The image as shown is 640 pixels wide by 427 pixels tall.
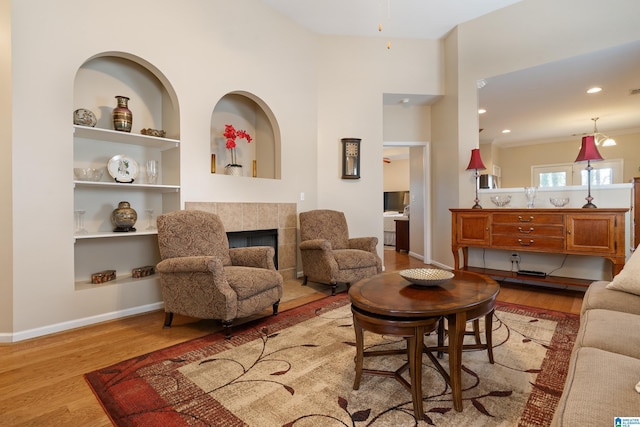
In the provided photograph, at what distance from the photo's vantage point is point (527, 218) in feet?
11.6

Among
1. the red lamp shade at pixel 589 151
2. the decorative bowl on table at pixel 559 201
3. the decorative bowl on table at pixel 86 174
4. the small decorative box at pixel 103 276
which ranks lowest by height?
the small decorative box at pixel 103 276

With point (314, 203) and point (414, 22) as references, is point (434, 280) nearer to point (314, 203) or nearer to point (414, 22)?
point (314, 203)

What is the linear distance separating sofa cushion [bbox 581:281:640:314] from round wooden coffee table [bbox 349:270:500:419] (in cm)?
47

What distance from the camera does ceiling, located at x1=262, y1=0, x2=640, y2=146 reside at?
159 inches

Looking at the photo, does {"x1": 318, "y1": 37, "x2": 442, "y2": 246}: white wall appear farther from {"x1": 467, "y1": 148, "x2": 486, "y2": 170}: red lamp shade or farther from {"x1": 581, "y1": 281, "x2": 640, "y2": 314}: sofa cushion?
{"x1": 581, "y1": 281, "x2": 640, "y2": 314}: sofa cushion

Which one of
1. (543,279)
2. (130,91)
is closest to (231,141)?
(130,91)

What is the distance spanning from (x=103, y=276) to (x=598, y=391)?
11.0ft

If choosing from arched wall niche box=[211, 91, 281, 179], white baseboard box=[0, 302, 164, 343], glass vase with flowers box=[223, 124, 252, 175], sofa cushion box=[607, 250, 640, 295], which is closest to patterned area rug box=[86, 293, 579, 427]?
sofa cushion box=[607, 250, 640, 295]

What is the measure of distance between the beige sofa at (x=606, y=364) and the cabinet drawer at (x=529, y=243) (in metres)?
1.75

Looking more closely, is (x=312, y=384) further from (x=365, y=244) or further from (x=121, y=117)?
(x=121, y=117)

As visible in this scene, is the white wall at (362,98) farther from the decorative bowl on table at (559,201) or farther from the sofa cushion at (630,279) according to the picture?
Result: the sofa cushion at (630,279)

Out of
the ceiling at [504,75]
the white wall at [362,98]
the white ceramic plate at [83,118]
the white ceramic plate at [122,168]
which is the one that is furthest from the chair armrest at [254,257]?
the ceiling at [504,75]

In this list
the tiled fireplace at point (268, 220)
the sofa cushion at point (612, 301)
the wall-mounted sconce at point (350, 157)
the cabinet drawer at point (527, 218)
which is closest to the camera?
the sofa cushion at point (612, 301)

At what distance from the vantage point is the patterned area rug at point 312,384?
1475 mm
